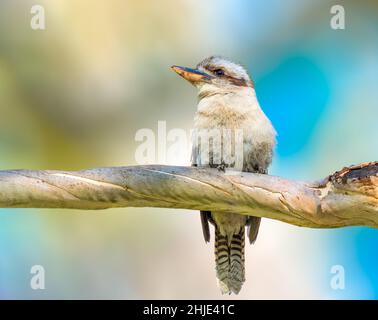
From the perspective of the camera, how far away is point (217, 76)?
5.44 meters

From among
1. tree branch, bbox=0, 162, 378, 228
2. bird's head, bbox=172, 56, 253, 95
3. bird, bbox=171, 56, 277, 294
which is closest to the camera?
tree branch, bbox=0, 162, 378, 228

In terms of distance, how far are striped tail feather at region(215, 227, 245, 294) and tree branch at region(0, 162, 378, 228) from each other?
1.88 meters

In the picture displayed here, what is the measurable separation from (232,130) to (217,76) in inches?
27.5

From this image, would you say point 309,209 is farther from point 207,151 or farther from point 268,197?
point 207,151

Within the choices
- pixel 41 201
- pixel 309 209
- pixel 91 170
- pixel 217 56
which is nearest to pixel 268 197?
pixel 309 209

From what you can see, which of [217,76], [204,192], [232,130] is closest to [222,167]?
[232,130]

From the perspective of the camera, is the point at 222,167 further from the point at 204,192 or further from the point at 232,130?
the point at 204,192

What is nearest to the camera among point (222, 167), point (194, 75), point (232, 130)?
point (222, 167)

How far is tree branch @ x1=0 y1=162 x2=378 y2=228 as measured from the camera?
11.2 ft

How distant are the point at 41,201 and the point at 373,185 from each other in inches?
71.6

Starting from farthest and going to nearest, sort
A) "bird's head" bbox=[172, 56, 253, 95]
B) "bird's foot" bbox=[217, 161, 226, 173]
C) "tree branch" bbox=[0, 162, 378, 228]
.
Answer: "bird's head" bbox=[172, 56, 253, 95] < "bird's foot" bbox=[217, 161, 226, 173] < "tree branch" bbox=[0, 162, 378, 228]

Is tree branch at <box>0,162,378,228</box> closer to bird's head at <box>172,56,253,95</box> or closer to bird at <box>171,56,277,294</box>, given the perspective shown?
bird at <box>171,56,277,294</box>

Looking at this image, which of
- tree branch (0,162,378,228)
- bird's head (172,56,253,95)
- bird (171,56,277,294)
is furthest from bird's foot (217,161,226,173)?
bird's head (172,56,253,95)

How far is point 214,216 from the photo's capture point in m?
5.41
